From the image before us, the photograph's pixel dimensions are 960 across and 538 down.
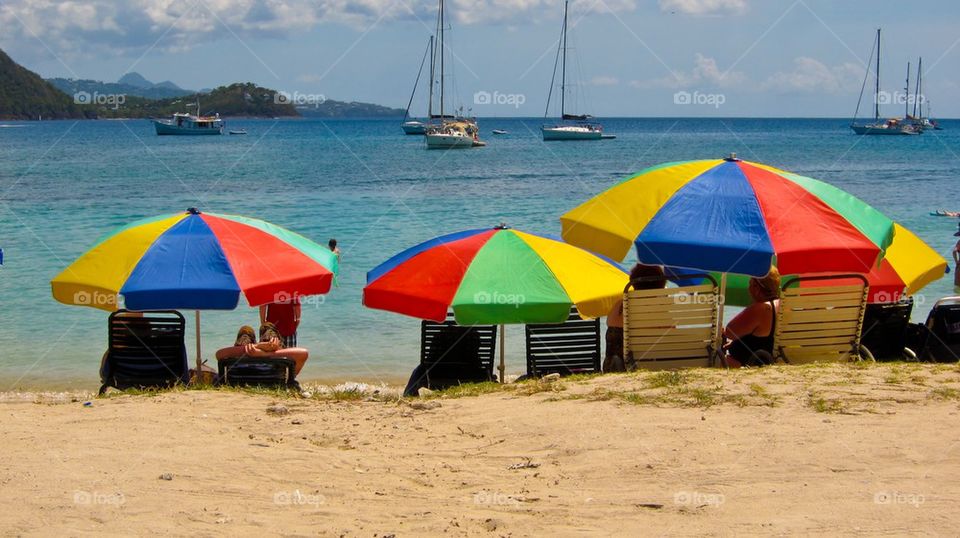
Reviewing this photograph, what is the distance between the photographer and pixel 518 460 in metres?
5.59

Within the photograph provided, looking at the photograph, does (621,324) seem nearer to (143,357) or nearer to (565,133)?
(143,357)

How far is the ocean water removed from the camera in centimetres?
1257

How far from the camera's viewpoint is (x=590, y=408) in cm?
634

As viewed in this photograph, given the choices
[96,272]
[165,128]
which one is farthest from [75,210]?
[165,128]

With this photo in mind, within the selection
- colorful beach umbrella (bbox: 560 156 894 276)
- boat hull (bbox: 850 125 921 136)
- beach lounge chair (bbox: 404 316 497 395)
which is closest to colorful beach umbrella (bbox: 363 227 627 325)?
colorful beach umbrella (bbox: 560 156 894 276)

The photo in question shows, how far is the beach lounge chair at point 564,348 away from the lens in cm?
796

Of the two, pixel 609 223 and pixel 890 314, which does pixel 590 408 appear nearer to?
pixel 609 223

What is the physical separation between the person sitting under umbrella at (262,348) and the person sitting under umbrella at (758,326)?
3619mm

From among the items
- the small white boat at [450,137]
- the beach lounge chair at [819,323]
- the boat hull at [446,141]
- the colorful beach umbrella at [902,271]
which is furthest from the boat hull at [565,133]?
the beach lounge chair at [819,323]

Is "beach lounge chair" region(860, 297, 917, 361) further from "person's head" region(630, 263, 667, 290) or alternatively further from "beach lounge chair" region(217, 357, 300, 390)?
"beach lounge chair" region(217, 357, 300, 390)

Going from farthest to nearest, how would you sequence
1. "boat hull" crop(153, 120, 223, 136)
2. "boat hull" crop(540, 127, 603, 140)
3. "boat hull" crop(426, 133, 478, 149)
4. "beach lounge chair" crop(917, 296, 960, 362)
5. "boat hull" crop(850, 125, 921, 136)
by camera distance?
1. "boat hull" crop(153, 120, 223, 136)
2. "boat hull" crop(850, 125, 921, 136)
3. "boat hull" crop(540, 127, 603, 140)
4. "boat hull" crop(426, 133, 478, 149)
5. "beach lounge chair" crop(917, 296, 960, 362)

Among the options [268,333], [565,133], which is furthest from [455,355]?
[565,133]

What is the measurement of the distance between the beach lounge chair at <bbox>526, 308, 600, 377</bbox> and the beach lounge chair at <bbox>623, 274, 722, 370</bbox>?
40 cm

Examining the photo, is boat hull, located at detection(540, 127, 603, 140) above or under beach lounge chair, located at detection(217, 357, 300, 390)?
above
